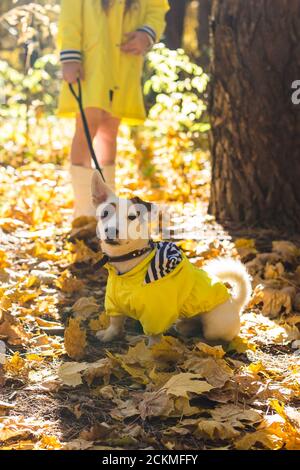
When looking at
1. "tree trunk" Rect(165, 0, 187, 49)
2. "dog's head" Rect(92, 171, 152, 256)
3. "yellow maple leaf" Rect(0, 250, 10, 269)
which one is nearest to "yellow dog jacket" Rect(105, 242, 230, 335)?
"dog's head" Rect(92, 171, 152, 256)

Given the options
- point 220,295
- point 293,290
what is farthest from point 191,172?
point 220,295

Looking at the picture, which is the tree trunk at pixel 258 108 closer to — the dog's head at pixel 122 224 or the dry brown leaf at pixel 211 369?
the dog's head at pixel 122 224

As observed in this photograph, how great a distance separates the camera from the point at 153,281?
113 inches

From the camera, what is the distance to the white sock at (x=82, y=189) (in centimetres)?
445

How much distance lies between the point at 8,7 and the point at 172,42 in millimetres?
2803

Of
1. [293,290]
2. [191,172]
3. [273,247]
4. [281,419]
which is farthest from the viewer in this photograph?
[191,172]

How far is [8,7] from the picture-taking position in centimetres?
1059

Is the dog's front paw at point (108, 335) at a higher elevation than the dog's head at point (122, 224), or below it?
below

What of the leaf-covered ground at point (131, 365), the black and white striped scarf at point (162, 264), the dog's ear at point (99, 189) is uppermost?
the dog's ear at point (99, 189)

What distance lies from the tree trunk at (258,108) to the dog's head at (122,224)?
1.72 meters

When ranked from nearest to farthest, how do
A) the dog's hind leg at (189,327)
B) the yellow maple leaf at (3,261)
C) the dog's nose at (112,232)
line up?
the dog's nose at (112,232) → the dog's hind leg at (189,327) → the yellow maple leaf at (3,261)

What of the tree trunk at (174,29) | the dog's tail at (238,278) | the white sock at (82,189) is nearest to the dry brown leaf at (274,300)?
the dog's tail at (238,278)

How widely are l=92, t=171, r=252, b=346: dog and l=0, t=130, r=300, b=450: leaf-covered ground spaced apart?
0.34 feet

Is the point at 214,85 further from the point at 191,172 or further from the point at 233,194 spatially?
the point at 191,172
